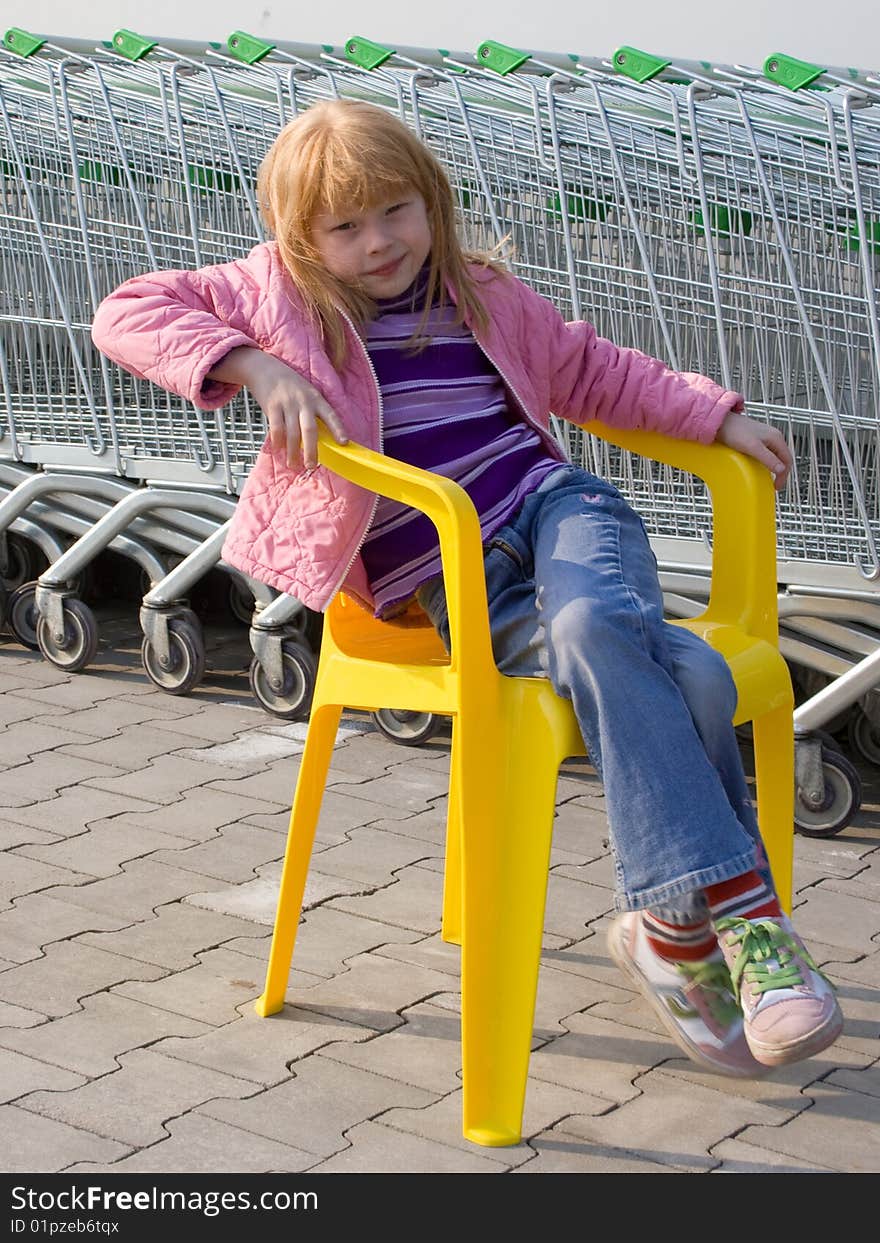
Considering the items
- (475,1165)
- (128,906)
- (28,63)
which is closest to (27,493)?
(28,63)

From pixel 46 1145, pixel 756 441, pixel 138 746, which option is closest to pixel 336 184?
pixel 756 441

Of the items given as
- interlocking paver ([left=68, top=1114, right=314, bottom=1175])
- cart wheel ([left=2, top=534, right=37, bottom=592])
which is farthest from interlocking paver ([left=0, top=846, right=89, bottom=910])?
cart wheel ([left=2, top=534, right=37, bottom=592])

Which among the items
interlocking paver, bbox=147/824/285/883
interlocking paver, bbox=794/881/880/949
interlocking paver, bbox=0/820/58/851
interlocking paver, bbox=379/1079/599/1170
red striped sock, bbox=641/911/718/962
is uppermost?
interlocking paver, bbox=0/820/58/851

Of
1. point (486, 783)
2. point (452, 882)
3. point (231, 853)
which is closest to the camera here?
point (486, 783)

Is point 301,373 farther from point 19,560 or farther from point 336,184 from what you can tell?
point 19,560

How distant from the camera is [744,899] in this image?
2.38 metres

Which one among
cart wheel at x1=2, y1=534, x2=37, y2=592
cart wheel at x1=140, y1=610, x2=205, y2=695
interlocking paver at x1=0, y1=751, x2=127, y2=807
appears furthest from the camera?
cart wheel at x1=2, y1=534, x2=37, y2=592

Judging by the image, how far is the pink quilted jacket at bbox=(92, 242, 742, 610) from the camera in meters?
2.56

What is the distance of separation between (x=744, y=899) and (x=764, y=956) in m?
0.08

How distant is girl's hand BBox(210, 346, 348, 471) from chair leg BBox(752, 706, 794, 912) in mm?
857

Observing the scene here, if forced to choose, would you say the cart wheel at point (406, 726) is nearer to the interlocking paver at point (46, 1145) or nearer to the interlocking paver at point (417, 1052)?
the interlocking paver at point (417, 1052)

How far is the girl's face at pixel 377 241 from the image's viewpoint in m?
2.63

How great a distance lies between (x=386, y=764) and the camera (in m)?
4.09

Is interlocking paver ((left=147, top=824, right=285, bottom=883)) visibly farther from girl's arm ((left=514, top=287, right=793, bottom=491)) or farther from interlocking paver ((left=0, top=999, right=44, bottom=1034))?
girl's arm ((left=514, top=287, right=793, bottom=491))
